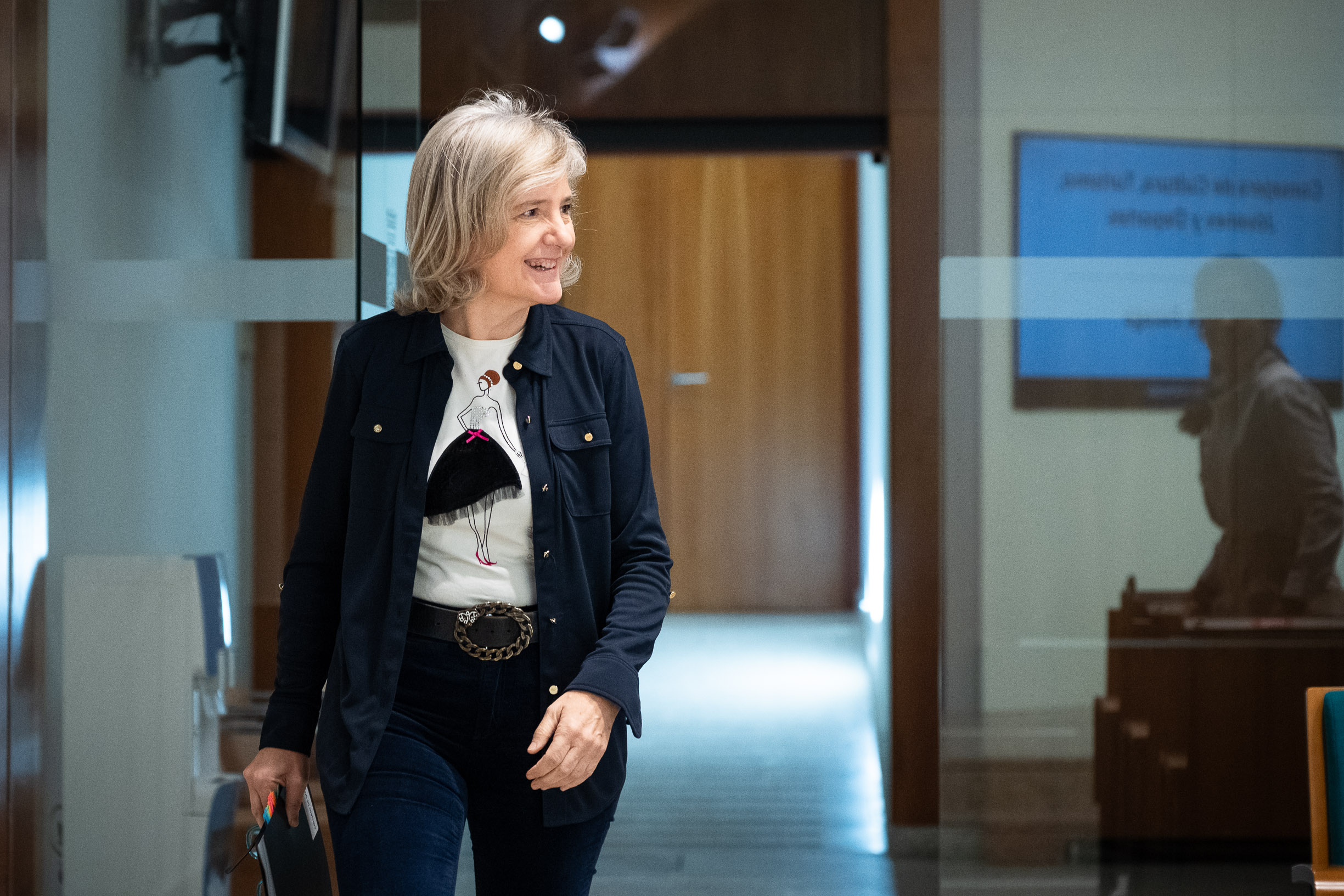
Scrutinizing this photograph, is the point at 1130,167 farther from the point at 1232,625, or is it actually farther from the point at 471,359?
the point at 471,359

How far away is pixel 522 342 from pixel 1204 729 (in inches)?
82.5

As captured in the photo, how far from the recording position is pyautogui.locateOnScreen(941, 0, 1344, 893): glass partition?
9.18ft

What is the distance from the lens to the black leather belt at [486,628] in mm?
1434

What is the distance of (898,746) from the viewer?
361 cm

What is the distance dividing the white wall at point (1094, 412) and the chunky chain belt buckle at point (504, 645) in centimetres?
168

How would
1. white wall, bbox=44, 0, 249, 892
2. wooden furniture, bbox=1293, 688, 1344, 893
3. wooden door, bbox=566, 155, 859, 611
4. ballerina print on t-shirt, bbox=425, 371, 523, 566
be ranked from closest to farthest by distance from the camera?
ballerina print on t-shirt, bbox=425, 371, 523, 566, wooden furniture, bbox=1293, 688, 1344, 893, white wall, bbox=44, 0, 249, 892, wooden door, bbox=566, 155, 859, 611

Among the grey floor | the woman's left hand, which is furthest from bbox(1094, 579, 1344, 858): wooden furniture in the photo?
the woman's left hand

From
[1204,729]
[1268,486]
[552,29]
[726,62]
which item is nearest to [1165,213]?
[1268,486]

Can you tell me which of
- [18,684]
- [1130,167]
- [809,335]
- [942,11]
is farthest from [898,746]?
[809,335]

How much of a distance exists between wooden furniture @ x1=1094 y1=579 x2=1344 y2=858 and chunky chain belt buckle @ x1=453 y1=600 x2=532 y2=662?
6.20ft

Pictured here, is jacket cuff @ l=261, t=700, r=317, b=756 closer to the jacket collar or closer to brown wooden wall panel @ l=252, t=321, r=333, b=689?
the jacket collar

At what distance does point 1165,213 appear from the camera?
280 centimetres

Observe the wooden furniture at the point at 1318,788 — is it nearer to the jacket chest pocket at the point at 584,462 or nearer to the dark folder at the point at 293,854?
the jacket chest pocket at the point at 584,462

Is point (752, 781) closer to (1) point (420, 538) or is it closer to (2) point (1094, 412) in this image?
(2) point (1094, 412)
